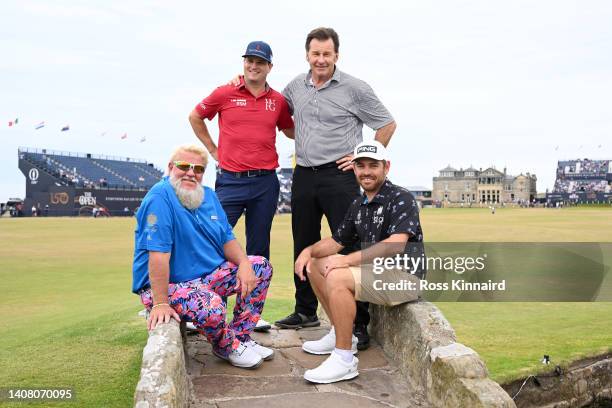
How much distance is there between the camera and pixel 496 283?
1194 centimetres

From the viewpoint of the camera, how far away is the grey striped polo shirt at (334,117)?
17.3ft

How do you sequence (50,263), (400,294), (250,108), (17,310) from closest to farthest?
(400,294) → (250,108) → (17,310) → (50,263)

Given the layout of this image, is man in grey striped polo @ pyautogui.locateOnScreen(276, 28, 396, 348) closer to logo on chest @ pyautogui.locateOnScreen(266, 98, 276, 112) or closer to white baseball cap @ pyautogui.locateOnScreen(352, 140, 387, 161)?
logo on chest @ pyautogui.locateOnScreen(266, 98, 276, 112)

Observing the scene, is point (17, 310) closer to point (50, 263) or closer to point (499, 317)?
point (50, 263)

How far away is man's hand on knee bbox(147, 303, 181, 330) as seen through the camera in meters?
3.82

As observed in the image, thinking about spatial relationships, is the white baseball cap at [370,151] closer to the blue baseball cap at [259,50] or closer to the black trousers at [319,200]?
the black trousers at [319,200]

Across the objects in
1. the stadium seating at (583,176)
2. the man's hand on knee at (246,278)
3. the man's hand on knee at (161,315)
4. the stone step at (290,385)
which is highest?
the stadium seating at (583,176)

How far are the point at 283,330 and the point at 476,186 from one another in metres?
149

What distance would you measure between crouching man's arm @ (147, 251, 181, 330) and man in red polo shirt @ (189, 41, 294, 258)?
5.25ft

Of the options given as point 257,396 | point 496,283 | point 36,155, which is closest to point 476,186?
point 36,155

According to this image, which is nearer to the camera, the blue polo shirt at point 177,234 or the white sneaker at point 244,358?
the blue polo shirt at point 177,234

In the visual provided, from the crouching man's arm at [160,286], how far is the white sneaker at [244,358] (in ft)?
2.41

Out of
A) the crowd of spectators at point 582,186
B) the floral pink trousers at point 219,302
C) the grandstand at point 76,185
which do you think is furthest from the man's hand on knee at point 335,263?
the crowd of spectators at point 582,186

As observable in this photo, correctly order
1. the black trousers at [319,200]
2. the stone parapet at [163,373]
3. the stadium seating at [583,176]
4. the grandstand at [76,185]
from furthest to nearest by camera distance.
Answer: the stadium seating at [583,176] < the grandstand at [76,185] < the black trousers at [319,200] < the stone parapet at [163,373]
